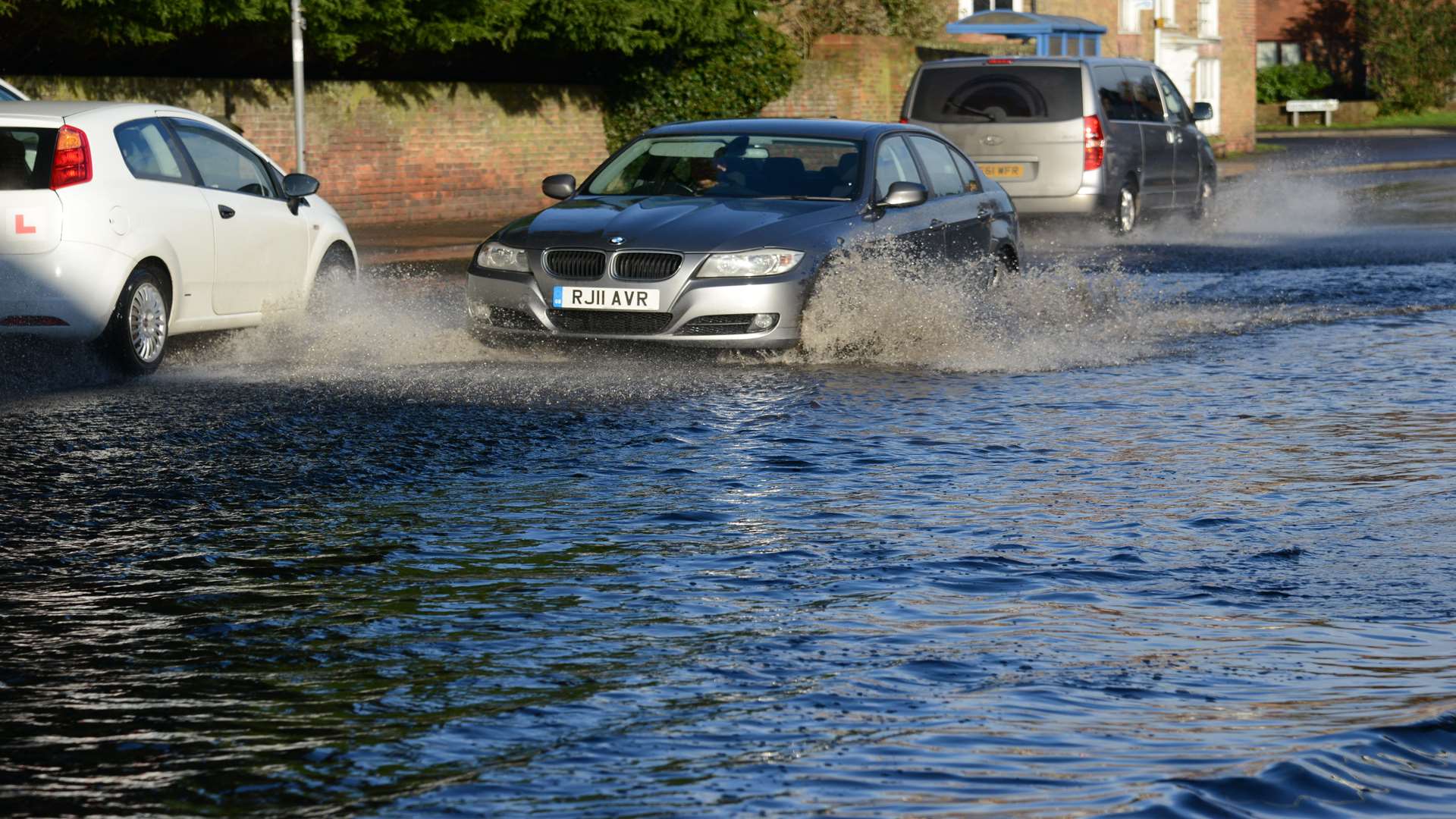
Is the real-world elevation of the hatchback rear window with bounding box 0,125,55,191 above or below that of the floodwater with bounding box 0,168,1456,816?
above

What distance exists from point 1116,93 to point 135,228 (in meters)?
13.7

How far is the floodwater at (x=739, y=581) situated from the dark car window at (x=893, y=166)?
98cm

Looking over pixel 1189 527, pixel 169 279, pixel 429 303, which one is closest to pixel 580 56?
pixel 429 303

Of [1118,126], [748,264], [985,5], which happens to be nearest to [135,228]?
[748,264]

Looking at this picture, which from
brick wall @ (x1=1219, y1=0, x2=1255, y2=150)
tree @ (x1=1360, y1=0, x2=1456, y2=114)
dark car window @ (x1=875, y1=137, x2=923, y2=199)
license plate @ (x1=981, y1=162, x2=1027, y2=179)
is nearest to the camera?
dark car window @ (x1=875, y1=137, x2=923, y2=199)

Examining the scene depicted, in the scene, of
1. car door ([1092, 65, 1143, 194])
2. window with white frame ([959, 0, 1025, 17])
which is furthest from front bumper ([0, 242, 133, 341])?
window with white frame ([959, 0, 1025, 17])

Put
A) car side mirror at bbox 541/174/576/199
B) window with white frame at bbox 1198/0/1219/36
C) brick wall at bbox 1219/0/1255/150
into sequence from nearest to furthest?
car side mirror at bbox 541/174/576/199 → brick wall at bbox 1219/0/1255/150 → window with white frame at bbox 1198/0/1219/36

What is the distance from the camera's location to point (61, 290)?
10.5 meters

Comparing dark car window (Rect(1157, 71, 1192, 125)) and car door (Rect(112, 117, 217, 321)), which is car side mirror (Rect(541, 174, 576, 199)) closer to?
car door (Rect(112, 117, 217, 321))

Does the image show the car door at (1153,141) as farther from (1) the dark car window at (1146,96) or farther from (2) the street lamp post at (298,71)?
(2) the street lamp post at (298,71)

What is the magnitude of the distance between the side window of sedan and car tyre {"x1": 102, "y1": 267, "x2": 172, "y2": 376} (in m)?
0.95

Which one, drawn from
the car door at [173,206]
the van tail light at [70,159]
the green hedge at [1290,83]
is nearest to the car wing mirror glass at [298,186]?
the car door at [173,206]

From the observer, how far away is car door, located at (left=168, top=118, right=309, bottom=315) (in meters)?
11.9

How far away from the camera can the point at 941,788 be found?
13.6 ft
